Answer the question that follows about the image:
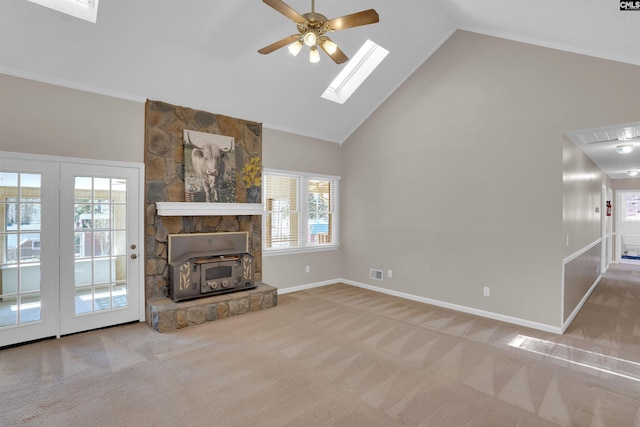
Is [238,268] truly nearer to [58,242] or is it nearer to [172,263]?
[172,263]

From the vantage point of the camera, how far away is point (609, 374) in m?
2.92

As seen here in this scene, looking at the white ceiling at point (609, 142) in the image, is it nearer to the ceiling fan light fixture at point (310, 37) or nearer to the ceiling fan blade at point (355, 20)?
the ceiling fan blade at point (355, 20)

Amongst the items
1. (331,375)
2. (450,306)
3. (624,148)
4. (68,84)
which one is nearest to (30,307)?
(68,84)

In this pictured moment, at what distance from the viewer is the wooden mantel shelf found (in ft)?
13.7

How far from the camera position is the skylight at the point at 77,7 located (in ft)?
10.1

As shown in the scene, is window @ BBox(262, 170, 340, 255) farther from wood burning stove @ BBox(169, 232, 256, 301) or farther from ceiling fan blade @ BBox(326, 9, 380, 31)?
ceiling fan blade @ BBox(326, 9, 380, 31)

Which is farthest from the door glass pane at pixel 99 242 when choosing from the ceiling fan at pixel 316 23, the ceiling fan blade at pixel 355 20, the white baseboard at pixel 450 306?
the ceiling fan blade at pixel 355 20

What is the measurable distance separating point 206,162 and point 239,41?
1.70 meters

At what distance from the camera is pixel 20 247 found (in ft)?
11.5

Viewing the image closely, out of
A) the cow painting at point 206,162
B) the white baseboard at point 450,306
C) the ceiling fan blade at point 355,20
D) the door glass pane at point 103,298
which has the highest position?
the ceiling fan blade at point 355,20

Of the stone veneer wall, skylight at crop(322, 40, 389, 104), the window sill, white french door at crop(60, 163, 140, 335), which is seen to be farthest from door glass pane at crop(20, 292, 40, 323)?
skylight at crop(322, 40, 389, 104)

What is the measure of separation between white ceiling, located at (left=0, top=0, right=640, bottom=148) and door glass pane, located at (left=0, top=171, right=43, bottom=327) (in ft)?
4.01

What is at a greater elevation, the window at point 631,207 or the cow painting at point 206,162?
the cow painting at point 206,162

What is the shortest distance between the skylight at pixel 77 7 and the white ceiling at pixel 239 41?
6 cm
